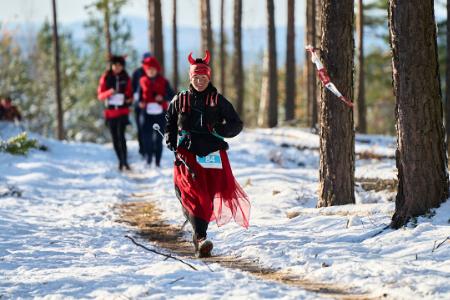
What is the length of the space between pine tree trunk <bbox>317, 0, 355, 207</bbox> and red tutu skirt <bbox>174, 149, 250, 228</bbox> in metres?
1.55

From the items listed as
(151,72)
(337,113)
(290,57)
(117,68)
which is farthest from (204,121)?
(290,57)

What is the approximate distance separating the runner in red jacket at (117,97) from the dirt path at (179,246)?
346 cm

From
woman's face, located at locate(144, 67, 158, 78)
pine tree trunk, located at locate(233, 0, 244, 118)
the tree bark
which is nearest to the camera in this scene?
woman's face, located at locate(144, 67, 158, 78)

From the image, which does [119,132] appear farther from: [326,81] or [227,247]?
[227,247]

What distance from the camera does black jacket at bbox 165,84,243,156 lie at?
260 inches

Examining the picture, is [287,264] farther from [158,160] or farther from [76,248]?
[158,160]

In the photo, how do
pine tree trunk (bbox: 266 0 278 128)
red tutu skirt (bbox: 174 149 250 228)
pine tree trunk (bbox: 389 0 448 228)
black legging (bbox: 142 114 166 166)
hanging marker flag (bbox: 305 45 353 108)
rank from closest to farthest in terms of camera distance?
1. pine tree trunk (bbox: 389 0 448 228)
2. red tutu skirt (bbox: 174 149 250 228)
3. hanging marker flag (bbox: 305 45 353 108)
4. black legging (bbox: 142 114 166 166)
5. pine tree trunk (bbox: 266 0 278 128)

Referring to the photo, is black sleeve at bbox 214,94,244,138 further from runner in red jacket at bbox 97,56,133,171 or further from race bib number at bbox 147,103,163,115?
runner in red jacket at bbox 97,56,133,171

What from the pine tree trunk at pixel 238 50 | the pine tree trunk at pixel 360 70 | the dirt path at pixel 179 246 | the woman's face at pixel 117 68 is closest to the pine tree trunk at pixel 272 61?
the pine tree trunk at pixel 238 50

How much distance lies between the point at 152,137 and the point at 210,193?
26.1ft

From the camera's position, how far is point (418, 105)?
6.02m

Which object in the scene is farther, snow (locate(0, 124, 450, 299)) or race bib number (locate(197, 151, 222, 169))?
race bib number (locate(197, 151, 222, 169))

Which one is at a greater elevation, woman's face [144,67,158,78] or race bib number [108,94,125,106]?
woman's face [144,67,158,78]

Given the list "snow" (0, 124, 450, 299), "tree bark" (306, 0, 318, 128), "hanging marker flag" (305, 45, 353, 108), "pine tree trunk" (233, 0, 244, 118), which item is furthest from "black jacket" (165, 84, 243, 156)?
"pine tree trunk" (233, 0, 244, 118)
